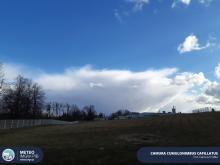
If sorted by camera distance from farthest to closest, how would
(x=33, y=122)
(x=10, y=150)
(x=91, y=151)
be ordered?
(x=33, y=122) → (x=91, y=151) → (x=10, y=150)

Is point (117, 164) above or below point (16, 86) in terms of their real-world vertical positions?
below

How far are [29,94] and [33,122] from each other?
24.4 m

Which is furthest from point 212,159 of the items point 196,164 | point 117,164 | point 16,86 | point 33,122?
point 16,86

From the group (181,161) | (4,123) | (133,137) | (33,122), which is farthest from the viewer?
(33,122)

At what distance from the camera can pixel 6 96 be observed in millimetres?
103562

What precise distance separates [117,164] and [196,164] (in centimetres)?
430

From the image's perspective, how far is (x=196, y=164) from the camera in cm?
1731

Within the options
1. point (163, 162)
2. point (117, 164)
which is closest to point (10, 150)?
point (117, 164)

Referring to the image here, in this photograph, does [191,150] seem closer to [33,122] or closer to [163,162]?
[163,162]

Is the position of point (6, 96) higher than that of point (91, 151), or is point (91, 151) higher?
point (6, 96)

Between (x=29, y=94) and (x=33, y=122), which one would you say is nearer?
(x=33, y=122)

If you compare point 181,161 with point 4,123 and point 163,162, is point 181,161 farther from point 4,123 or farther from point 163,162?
point 4,123

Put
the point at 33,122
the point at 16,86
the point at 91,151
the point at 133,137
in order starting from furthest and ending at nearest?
the point at 16,86 → the point at 33,122 → the point at 133,137 → the point at 91,151

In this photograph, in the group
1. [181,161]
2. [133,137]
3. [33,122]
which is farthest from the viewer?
[33,122]
